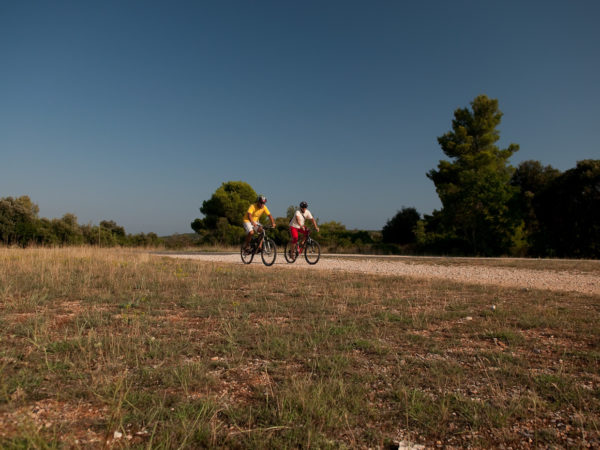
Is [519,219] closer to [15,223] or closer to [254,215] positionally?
[254,215]

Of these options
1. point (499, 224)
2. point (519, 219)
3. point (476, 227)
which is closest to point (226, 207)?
point (476, 227)

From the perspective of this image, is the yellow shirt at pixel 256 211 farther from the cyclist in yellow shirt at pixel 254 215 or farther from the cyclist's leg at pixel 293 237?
the cyclist's leg at pixel 293 237

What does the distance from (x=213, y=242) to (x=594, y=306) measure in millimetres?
28255

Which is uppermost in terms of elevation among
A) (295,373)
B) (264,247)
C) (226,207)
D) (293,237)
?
(226,207)

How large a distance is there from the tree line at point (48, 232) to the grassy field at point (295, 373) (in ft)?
65.5

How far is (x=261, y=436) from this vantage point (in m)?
2.22

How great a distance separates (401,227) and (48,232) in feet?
83.4

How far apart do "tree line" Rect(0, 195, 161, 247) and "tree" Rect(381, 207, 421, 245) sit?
1883 cm

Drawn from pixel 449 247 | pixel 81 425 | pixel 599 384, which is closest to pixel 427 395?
pixel 599 384

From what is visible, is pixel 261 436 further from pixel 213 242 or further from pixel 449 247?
pixel 213 242

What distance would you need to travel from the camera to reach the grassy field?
2264mm

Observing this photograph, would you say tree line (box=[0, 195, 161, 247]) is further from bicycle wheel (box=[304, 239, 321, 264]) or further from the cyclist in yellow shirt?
bicycle wheel (box=[304, 239, 321, 264])

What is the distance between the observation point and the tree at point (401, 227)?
98.5 feet

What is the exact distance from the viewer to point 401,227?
99.6 ft
